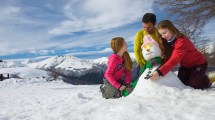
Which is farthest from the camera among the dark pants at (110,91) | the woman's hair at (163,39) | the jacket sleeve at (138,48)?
the dark pants at (110,91)

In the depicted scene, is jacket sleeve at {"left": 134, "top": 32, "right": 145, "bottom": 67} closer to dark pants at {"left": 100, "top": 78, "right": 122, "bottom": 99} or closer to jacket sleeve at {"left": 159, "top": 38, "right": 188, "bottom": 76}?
dark pants at {"left": 100, "top": 78, "right": 122, "bottom": 99}

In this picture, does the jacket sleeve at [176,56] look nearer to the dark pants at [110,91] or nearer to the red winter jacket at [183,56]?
the red winter jacket at [183,56]

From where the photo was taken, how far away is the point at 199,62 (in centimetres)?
545

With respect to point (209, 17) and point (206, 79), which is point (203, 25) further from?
point (206, 79)

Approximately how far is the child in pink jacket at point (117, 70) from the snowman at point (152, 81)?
88 cm

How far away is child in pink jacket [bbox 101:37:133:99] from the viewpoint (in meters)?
5.90

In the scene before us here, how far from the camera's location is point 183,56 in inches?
205

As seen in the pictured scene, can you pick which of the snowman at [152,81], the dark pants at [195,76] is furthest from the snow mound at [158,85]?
the dark pants at [195,76]

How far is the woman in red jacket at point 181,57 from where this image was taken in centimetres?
468

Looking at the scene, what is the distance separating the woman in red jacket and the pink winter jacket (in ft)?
3.99

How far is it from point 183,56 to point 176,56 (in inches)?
20.4

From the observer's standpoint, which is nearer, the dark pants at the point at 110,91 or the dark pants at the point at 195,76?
the dark pants at the point at 195,76

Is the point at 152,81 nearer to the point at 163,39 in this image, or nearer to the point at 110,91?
the point at 163,39

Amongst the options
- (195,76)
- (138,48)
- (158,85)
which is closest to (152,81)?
(158,85)
